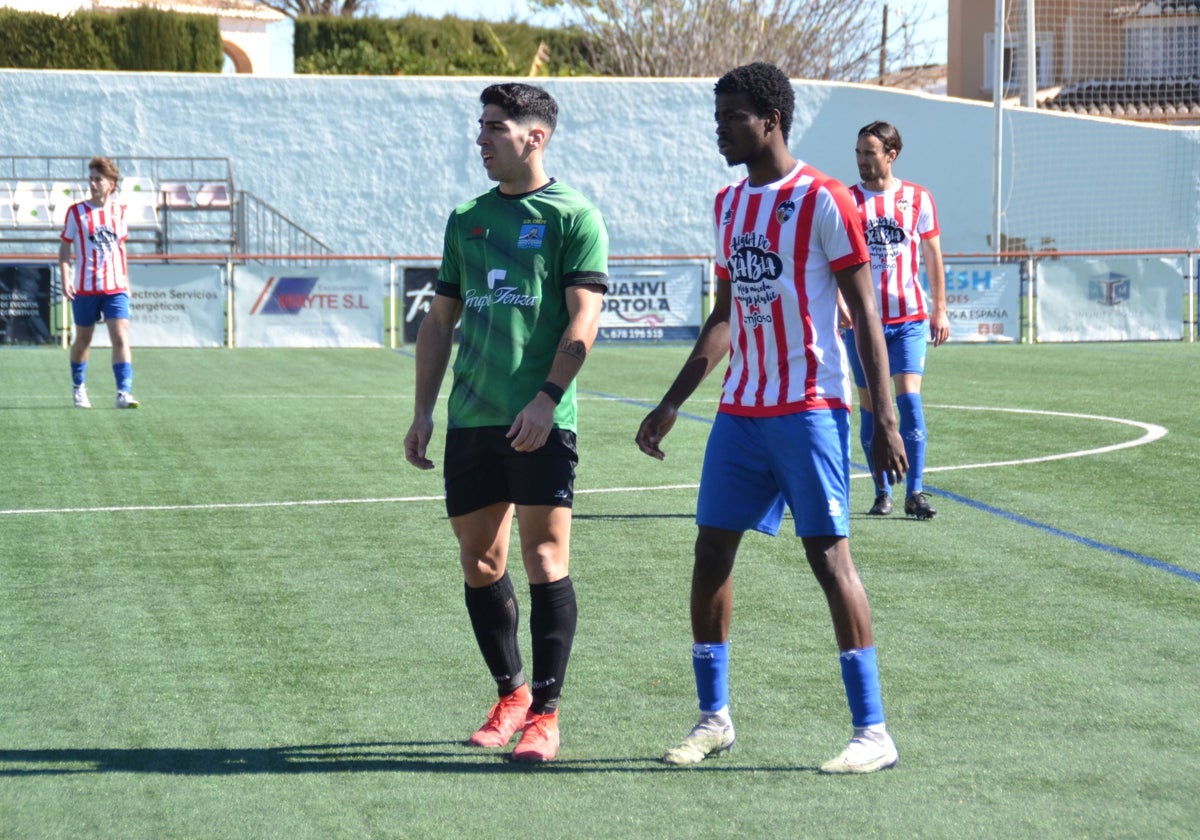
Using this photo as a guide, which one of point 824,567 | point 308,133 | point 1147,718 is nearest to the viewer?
point 824,567

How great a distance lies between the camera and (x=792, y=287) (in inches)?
178

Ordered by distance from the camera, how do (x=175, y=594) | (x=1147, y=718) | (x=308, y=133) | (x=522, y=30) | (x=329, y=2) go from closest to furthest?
(x=1147, y=718)
(x=175, y=594)
(x=308, y=133)
(x=522, y=30)
(x=329, y=2)

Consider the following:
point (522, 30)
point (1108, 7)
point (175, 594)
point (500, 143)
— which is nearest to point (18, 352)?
point (175, 594)

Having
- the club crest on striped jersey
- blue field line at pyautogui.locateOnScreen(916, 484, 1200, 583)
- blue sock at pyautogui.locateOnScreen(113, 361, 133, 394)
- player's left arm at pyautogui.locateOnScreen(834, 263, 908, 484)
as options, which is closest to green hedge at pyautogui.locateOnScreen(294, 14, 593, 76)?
blue sock at pyautogui.locateOnScreen(113, 361, 133, 394)

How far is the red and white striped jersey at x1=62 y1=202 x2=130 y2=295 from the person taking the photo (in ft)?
47.5

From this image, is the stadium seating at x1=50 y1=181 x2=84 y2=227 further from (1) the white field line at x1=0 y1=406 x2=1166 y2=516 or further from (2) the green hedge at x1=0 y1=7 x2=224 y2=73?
(1) the white field line at x1=0 y1=406 x2=1166 y2=516

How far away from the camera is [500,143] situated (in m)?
4.60

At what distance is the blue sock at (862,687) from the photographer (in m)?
4.42

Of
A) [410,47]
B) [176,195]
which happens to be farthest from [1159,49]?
[176,195]

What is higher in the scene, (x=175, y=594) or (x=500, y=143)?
(x=500, y=143)

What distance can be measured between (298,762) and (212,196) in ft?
97.0

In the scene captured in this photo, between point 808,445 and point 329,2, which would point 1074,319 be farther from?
point 329,2

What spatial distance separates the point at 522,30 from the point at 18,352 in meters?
25.3

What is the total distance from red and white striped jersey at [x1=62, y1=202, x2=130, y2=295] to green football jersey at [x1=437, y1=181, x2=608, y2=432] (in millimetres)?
10386
